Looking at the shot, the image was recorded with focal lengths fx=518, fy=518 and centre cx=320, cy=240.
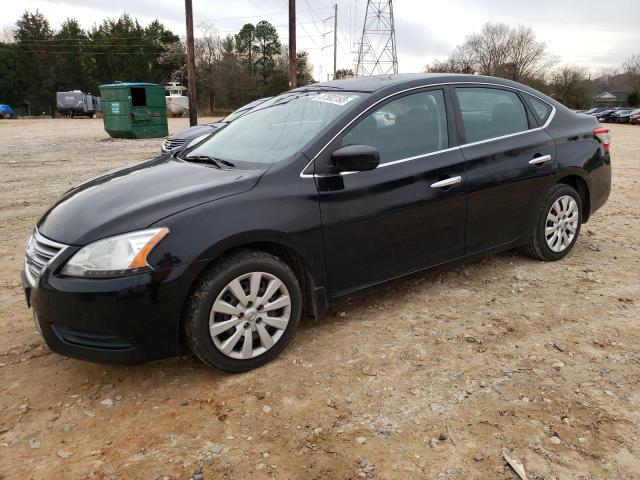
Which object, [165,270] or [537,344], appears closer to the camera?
[165,270]

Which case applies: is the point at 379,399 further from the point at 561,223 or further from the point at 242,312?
the point at 561,223

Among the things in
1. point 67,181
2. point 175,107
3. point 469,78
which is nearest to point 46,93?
point 175,107

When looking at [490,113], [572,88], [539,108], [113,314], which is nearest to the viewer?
[113,314]

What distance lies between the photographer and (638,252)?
16.5 ft

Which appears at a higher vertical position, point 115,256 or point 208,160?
point 208,160

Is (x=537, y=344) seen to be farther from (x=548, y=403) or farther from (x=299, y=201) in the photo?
(x=299, y=201)

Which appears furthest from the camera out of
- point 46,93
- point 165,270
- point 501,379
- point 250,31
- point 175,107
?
point 250,31

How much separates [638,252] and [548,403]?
3.15 meters

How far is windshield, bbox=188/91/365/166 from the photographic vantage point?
3.35 meters

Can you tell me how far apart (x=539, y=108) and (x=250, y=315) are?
124 inches

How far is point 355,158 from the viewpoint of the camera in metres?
3.07

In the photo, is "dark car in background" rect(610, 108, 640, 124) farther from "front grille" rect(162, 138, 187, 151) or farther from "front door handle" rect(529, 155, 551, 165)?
"front door handle" rect(529, 155, 551, 165)

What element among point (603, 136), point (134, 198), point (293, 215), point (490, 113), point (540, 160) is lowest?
point (293, 215)

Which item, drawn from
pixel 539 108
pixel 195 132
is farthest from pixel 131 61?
pixel 539 108
